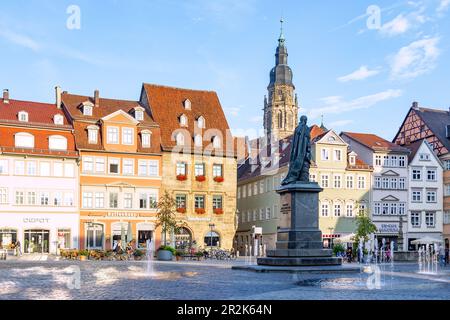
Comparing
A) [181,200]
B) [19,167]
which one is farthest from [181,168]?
[19,167]

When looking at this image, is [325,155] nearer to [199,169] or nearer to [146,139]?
[199,169]

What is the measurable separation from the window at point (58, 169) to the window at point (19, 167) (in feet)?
7.46

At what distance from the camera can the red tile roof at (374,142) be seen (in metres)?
63.3

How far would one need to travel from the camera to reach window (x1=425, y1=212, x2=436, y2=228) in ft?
211

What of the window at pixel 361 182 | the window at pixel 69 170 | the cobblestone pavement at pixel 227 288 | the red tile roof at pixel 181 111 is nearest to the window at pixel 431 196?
the window at pixel 361 182

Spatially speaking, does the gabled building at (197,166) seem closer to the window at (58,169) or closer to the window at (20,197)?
the window at (58,169)

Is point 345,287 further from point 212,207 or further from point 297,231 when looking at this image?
point 212,207

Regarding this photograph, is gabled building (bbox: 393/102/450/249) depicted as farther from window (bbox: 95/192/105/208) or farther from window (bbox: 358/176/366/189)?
window (bbox: 95/192/105/208)

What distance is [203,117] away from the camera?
189ft

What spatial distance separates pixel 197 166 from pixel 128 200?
652cm

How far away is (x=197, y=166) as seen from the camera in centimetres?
5562

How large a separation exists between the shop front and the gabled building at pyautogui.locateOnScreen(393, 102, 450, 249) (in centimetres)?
3531
